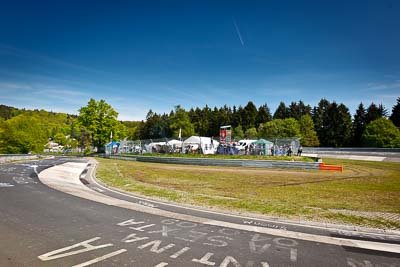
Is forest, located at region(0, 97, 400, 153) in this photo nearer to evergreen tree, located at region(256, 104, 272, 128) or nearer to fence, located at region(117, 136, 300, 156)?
evergreen tree, located at region(256, 104, 272, 128)

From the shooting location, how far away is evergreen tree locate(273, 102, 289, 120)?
95375 millimetres

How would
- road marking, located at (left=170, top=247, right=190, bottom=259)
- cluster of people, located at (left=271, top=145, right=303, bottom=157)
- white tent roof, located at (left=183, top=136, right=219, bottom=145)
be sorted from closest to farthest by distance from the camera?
road marking, located at (left=170, top=247, right=190, bottom=259)
cluster of people, located at (left=271, top=145, right=303, bottom=157)
white tent roof, located at (left=183, top=136, right=219, bottom=145)

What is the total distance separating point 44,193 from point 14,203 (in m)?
1.98

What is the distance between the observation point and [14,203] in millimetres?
8289

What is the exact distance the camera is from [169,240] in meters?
5.21

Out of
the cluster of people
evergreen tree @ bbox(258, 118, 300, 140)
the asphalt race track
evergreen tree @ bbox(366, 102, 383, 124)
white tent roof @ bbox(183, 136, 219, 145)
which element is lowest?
the asphalt race track

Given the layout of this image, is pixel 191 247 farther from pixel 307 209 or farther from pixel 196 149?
pixel 196 149

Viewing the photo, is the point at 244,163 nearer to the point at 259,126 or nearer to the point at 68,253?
the point at 68,253

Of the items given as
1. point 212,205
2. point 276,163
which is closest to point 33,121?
point 276,163

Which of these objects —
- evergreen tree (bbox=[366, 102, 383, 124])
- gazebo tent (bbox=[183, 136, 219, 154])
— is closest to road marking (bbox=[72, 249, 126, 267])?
gazebo tent (bbox=[183, 136, 219, 154])

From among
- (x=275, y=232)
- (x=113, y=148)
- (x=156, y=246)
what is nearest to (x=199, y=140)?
(x=113, y=148)

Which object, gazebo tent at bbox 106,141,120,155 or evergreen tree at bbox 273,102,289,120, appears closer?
gazebo tent at bbox 106,141,120,155

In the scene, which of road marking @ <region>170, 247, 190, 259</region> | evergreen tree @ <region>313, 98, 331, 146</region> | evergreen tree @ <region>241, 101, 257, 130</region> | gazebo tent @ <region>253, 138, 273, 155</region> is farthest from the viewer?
evergreen tree @ <region>241, 101, 257, 130</region>

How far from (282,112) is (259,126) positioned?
A: 1742 centimetres
